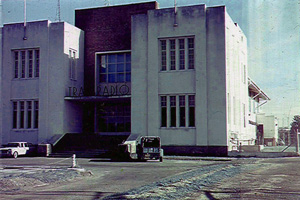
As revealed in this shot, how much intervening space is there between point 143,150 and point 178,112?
291 inches

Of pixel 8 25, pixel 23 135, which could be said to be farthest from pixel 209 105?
pixel 8 25

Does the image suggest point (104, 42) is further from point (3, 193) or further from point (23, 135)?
point (3, 193)

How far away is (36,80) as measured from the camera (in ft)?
118

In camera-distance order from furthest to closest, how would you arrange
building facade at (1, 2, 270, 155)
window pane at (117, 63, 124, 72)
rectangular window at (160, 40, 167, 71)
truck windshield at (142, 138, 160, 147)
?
window pane at (117, 63, 124, 72)
rectangular window at (160, 40, 167, 71)
building facade at (1, 2, 270, 155)
truck windshield at (142, 138, 160, 147)

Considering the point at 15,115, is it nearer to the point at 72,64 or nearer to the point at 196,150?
the point at 72,64

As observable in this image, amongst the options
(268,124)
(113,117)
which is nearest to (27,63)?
(113,117)

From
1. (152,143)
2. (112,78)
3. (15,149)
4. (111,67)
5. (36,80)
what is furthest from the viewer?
(111,67)

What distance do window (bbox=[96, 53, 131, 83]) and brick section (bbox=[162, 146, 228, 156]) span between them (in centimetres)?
884

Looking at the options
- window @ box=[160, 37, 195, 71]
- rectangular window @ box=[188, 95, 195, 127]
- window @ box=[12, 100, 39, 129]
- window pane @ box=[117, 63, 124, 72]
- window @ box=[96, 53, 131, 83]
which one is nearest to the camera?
rectangular window @ box=[188, 95, 195, 127]

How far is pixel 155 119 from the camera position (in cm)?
3250

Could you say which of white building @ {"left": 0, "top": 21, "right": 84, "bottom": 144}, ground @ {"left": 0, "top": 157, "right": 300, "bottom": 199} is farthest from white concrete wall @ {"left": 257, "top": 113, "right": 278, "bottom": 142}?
ground @ {"left": 0, "top": 157, "right": 300, "bottom": 199}

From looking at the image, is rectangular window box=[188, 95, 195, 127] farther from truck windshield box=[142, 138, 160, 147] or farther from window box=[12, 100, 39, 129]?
window box=[12, 100, 39, 129]

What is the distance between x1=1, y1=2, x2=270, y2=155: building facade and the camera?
1249 inches

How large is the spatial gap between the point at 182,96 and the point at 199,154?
4707 millimetres
